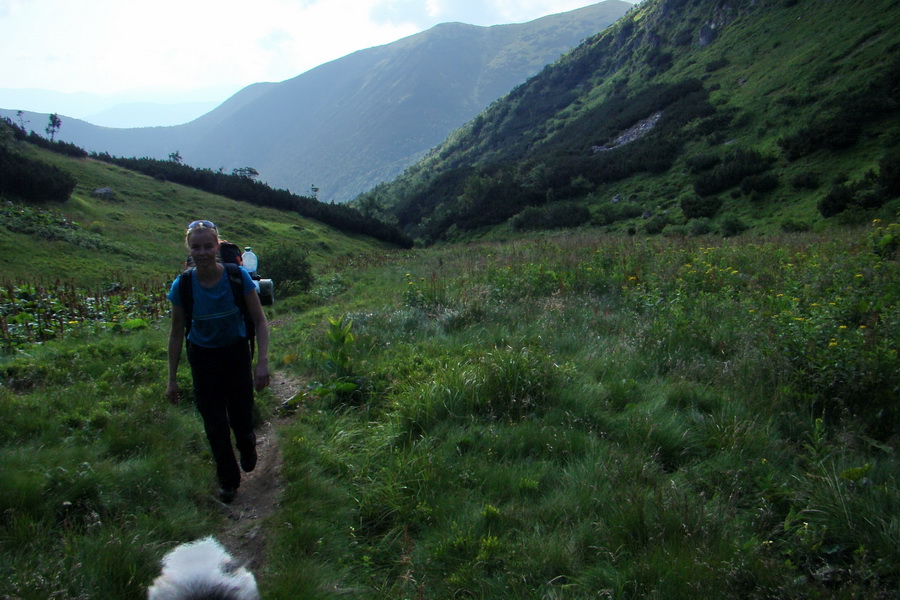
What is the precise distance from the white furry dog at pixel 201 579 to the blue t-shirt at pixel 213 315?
1.65 m

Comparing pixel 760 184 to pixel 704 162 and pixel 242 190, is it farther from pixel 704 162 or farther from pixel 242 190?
pixel 242 190

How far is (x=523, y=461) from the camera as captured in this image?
3262 mm

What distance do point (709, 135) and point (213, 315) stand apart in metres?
58.7

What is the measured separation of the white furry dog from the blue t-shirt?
165cm

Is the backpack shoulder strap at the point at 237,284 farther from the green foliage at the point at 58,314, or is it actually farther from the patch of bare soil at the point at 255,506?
the green foliage at the point at 58,314

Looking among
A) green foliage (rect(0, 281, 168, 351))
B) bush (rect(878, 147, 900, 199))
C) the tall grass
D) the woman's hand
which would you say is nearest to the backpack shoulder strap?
the woman's hand

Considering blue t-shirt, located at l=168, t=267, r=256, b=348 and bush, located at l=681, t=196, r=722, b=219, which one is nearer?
blue t-shirt, located at l=168, t=267, r=256, b=348

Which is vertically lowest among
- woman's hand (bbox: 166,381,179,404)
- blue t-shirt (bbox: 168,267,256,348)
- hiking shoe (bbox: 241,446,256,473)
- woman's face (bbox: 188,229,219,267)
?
hiking shoe (bbox: 241,446,256,473)

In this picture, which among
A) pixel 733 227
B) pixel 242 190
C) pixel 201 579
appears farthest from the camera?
pixel 242 190

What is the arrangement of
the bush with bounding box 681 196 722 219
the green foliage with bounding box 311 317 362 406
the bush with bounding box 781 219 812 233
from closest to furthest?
the green foliage with bounding box 311 317 362 406
the bush with bounding box 781 219 812 233
the bush with bounding box 681 196 722 219

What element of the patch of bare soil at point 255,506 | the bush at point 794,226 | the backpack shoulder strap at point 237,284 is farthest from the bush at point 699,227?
the backpack shoulder strap at point 237,284

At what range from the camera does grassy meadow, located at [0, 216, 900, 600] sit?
224 centimetres

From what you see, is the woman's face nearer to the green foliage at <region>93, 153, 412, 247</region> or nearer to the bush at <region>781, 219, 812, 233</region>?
the bush at <region>781, 219, 812, 233</region>

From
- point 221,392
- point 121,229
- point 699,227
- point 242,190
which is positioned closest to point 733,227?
point 699,227
